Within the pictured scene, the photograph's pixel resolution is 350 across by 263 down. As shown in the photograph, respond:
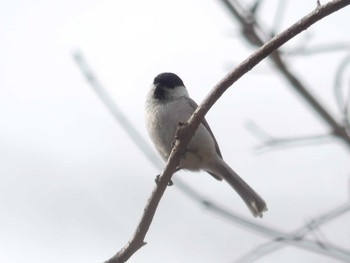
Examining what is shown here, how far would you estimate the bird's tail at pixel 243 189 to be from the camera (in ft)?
18.3

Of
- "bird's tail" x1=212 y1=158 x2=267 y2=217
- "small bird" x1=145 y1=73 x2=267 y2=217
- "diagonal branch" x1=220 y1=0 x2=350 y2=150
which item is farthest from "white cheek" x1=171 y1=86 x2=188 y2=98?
"diagonal branch" x1=220 y1=0 x2=350 y2=150

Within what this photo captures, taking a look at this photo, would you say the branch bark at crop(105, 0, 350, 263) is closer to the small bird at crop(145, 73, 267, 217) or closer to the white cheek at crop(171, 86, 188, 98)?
the small bird at crop(145, 73, 267, 217)

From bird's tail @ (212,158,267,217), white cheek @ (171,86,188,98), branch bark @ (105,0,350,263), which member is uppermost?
white cheek @ (171,86,188,98)

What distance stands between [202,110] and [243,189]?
2413 millimetres

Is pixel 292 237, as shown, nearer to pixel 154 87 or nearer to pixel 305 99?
pixel 305 99

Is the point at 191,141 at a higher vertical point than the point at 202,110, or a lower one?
higher

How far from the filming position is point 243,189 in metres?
5.79

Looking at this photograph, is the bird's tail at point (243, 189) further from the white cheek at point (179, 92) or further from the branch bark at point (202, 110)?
the branch bark at point (202, 110)

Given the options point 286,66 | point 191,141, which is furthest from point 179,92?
point 286,66

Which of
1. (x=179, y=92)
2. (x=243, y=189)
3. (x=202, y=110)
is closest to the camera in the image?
(x=202, y=110)

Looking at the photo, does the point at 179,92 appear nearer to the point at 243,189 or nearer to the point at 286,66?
the point at 243,189

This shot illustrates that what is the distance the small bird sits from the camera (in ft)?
18.2

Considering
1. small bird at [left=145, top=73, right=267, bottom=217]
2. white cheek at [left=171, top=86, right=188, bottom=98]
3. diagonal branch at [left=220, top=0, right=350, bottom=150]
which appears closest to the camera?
diagonal branch at [left=220, top=0, right=350, bottom=150]

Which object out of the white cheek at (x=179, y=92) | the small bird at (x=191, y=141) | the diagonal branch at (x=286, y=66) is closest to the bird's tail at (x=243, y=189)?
the small bird at (x=191, y=141)
